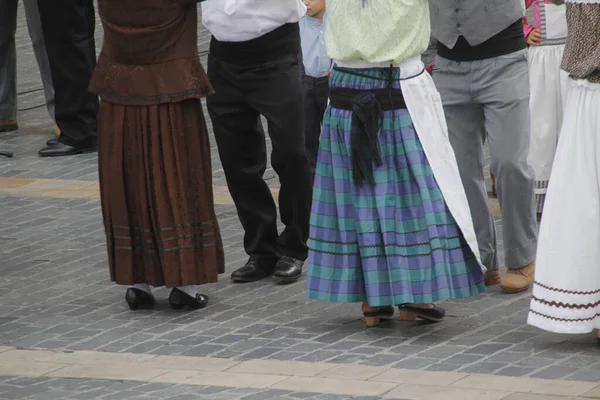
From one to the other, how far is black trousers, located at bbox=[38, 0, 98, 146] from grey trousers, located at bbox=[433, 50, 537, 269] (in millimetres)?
4703

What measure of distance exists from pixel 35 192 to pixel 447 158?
4.42 meters

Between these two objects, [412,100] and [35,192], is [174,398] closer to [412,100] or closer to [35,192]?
[412,100]

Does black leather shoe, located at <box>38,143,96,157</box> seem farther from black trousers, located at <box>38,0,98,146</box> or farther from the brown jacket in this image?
the brown jacket

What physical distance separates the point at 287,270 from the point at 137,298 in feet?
2.83

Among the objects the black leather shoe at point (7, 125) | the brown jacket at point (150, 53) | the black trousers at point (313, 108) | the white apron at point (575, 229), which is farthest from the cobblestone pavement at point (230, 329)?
the black leather shoe at point (7, 125)

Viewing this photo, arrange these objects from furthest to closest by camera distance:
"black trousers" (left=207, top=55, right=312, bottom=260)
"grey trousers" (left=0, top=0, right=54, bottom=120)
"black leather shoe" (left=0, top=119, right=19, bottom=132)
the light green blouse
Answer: "black leather shoe" (left=0, top=119, right=19, bottom=132) → "grey trousers" (left=0, top=0, right=54, bottom=120) → "black trousers" (left=207, top=55, right=312, bottom=260) → the light green blouse

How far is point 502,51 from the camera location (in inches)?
295

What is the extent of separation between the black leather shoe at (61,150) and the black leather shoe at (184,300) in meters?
4.34

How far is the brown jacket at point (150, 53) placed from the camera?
7340mm

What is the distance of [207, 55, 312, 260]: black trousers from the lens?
794 centimetres

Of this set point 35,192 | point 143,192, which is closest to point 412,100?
point 143,192

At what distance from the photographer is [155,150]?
7.47 meters

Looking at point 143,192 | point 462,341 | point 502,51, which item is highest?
point 502,51

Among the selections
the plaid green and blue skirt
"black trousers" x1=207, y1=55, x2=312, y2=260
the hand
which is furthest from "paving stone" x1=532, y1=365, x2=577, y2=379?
the hand
